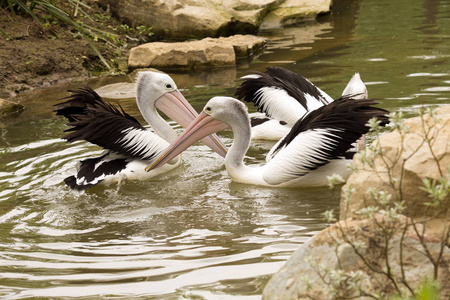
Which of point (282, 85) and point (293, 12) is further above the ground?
point (293, 12)

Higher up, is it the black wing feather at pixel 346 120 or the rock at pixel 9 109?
the black wing feather at pixel 346 120

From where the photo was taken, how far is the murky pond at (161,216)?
11.8 ft

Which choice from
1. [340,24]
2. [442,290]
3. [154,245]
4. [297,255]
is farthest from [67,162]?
[340,24]

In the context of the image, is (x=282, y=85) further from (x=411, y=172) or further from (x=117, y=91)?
(x=411, y=172)

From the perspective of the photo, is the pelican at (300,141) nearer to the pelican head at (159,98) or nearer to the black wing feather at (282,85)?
the pelican head at (159,98)

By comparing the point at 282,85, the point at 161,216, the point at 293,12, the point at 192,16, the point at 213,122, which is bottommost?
the point at 161,216

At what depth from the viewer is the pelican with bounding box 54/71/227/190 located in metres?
5.38

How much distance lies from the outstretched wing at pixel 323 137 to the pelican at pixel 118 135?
34.4 inches

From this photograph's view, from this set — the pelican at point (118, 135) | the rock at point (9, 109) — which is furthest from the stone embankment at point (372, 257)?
the rock at point (9, 109)

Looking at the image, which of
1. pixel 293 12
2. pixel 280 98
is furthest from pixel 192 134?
pixel 293 12

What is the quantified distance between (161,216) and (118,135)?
990 mm

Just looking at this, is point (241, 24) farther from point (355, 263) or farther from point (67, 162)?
point (355, 263)

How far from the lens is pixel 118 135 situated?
17.9 ft

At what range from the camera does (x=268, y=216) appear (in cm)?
457
